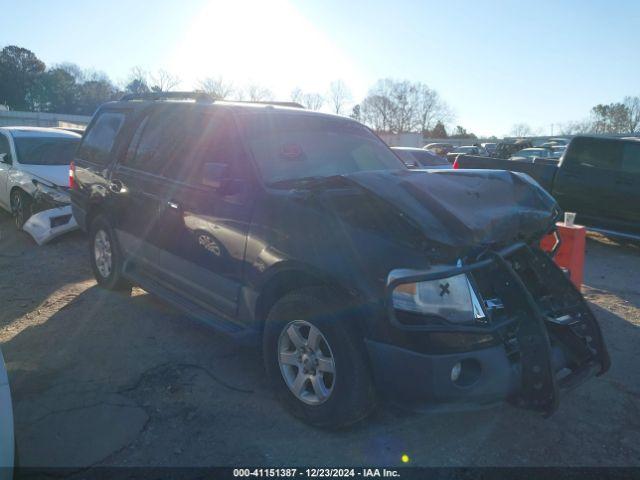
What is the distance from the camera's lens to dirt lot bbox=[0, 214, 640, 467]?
2.95 metres

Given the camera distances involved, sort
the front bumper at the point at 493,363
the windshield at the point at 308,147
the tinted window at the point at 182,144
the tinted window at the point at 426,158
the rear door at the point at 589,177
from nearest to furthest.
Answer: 1. the front bumper at the point at 493,363
2. the windshield at the point at 308,147
3. the tinted window at the point at 182,144
4. the rear door at the point at 589,177
5. the tinted window at the point at 426,158

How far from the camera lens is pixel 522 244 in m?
3.30

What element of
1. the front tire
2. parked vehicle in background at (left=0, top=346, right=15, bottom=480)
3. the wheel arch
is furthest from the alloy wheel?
parked vehicle in background at (left=0, top=346, right=15, bottom=480)

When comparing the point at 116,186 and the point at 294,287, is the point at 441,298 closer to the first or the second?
the point at 294,287

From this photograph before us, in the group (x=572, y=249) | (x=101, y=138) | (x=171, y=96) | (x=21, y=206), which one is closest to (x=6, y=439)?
(x=171, y=96)

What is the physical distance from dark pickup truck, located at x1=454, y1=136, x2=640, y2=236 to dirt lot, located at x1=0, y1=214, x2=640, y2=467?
168 inches

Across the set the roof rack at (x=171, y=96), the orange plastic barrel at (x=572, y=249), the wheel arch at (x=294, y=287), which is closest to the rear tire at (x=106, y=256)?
the roof rack at (x=171, y=96)

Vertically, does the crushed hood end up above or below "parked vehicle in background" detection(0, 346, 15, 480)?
above

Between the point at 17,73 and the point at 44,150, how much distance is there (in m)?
63.9

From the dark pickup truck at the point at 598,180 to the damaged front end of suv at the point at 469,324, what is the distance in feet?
20.5

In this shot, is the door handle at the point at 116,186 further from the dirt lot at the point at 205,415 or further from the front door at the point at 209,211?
the dirt lot at the point at 205,415

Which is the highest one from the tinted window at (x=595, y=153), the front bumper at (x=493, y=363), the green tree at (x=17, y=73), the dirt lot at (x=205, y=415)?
the green tree at (x=17, y=73)

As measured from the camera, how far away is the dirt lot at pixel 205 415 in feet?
9.69

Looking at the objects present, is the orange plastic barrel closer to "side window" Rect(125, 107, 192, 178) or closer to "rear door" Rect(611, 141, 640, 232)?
"rear door" Rect(611, 141, 640, 232)
